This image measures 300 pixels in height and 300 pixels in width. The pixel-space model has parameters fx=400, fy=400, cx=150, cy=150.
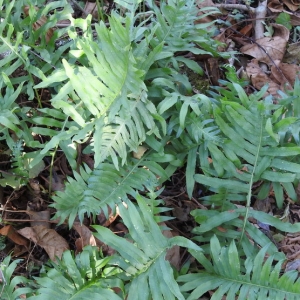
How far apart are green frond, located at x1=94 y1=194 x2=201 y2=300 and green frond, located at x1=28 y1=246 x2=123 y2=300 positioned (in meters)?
0.08

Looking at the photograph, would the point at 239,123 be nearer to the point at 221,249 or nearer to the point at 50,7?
the point at 221,249

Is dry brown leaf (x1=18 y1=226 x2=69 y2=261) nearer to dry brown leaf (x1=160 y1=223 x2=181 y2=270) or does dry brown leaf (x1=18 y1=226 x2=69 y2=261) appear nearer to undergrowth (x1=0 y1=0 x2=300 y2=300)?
undergrowth (x1=0 y1=0 x2=300 y2=300)

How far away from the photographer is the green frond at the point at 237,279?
1575 millimetres

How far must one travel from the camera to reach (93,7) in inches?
108

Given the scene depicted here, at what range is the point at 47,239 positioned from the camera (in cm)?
203

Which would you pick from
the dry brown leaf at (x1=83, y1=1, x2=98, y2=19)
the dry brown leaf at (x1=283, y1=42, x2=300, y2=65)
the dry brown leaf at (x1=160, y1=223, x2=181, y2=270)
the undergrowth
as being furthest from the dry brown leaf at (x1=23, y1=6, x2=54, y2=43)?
the dry brown leaf at (x1=283, y1=42, x2=300, y2=65)

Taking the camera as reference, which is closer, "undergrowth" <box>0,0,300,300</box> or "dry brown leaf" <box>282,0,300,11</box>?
"undergrowth" <box>0,0,300,300</box>

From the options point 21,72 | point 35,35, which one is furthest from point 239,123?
point 21,72

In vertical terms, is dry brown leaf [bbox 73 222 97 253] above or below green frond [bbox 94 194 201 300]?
below

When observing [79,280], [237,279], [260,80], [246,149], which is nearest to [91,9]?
[260,80]

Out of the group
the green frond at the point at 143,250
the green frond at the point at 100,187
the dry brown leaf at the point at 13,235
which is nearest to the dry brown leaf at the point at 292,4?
the green frond at the point at 100,187

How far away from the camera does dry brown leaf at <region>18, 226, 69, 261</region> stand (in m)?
2.01

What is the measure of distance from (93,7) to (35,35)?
2.71 ft

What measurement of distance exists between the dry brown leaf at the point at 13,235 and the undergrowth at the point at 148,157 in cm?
20
